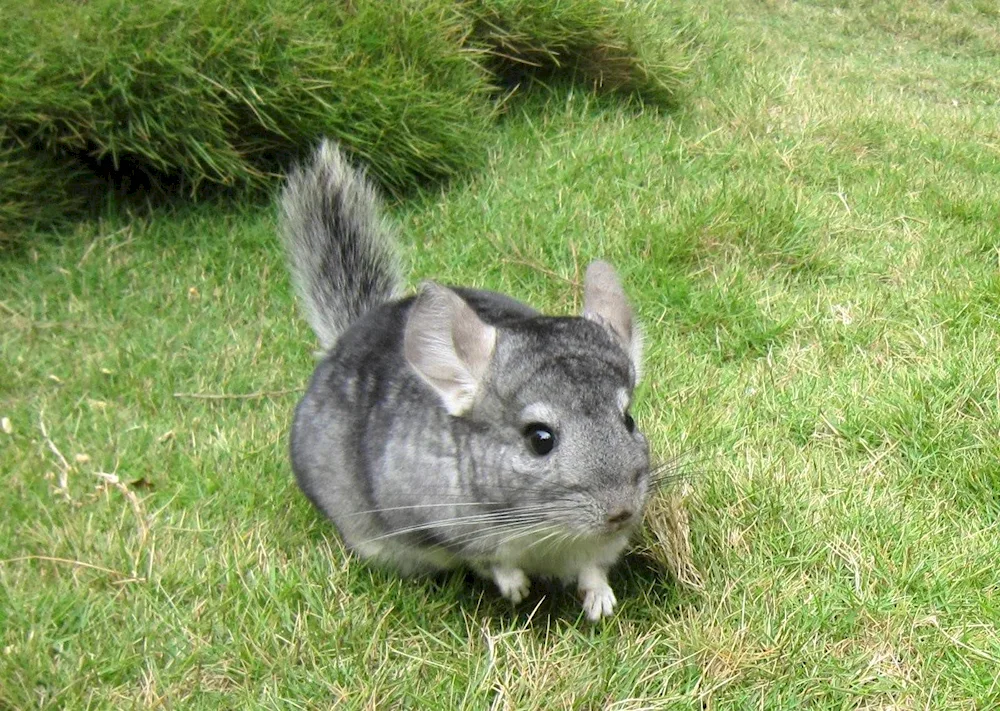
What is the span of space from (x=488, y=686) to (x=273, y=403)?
1649 millimetres

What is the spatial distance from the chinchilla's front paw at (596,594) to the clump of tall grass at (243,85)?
271 centimetres

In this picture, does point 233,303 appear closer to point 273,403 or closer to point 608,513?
point 273,403

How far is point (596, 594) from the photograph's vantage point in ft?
7.29

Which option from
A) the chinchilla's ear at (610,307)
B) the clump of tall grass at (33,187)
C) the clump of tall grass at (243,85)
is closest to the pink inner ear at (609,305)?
the chinchilla's ear at (610,307)

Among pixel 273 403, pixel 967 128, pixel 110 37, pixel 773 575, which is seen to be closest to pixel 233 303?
pixel 273 403

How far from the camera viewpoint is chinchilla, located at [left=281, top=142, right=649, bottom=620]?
2027 millimetres

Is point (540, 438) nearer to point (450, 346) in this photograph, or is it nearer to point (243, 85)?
point (450, 346)

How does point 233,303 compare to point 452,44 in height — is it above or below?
below

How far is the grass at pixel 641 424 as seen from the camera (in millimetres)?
2096

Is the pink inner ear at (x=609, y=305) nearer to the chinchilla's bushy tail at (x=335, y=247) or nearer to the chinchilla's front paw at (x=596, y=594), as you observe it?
the chinchilla's front paw at (x=596, y=594)

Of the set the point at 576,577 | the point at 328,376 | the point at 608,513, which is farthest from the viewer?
the point at 328,376

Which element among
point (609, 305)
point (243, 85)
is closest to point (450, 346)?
point (609, 305)

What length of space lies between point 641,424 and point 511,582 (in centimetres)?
82

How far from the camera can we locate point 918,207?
4434 millimetres
